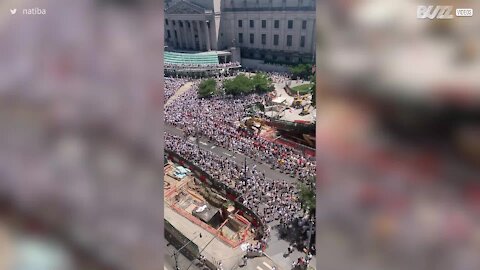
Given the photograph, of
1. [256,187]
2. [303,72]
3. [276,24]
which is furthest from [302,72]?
[256,187]

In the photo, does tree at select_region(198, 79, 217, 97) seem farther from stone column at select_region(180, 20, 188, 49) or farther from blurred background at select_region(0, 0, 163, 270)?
blurred background at select_region(0, 0, 163, 270)

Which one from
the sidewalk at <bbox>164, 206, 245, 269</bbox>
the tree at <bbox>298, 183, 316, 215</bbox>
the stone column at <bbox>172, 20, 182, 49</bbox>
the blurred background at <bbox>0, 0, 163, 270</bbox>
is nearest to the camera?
the blurred background at <bbox>0, 0, 163, 270</bbox>

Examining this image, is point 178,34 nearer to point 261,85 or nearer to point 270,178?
point 261,85

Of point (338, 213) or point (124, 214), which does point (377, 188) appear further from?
point (124, 214)

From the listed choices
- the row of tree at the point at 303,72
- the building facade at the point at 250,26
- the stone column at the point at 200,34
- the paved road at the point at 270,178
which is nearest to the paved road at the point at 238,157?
the paved road at the point at 270,178

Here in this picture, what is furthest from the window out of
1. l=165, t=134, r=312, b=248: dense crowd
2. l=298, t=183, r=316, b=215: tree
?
l=298, t=183, r=316, b=215: tree
